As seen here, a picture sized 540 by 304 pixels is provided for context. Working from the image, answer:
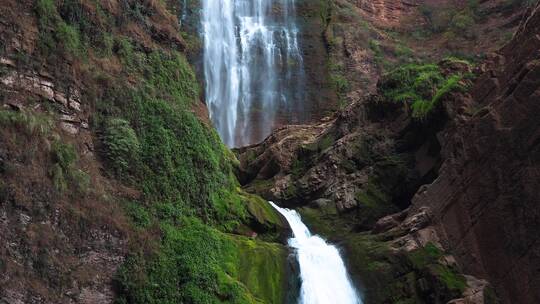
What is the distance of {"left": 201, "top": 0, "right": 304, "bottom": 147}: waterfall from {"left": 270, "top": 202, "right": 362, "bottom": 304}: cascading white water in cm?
2049

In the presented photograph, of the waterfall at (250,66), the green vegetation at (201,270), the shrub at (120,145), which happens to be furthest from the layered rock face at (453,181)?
the waterfall at (250,66)

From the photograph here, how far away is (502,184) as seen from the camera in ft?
65.1

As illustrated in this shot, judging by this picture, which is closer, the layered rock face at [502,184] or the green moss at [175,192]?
the green moss at [175,192]

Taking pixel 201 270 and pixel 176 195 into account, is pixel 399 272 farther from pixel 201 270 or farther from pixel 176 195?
pixel 176 195

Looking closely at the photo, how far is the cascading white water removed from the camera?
2005cm

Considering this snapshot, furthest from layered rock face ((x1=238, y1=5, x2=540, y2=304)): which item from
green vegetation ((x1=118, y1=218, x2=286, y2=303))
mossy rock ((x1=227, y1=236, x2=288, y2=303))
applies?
green vegetation ((x1=118, y1=218, x2=286, y2=303))

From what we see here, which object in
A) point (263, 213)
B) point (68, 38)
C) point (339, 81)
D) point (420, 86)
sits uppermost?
point (339, 81)

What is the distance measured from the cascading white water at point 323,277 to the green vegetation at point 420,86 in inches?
313

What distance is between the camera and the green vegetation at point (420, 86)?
2530cm

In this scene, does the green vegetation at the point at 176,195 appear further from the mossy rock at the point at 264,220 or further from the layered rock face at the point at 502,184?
the layered rock face at the point at 502,184

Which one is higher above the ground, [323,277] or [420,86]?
[420,86]

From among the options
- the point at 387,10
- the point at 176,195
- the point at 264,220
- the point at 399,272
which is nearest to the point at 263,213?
the point at 264,220

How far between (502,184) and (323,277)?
688 centimetres

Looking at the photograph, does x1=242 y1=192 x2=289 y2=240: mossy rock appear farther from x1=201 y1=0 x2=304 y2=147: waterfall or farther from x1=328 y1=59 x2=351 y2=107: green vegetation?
x1=328 y1=59 x2=351 y2=107: green vegetation
